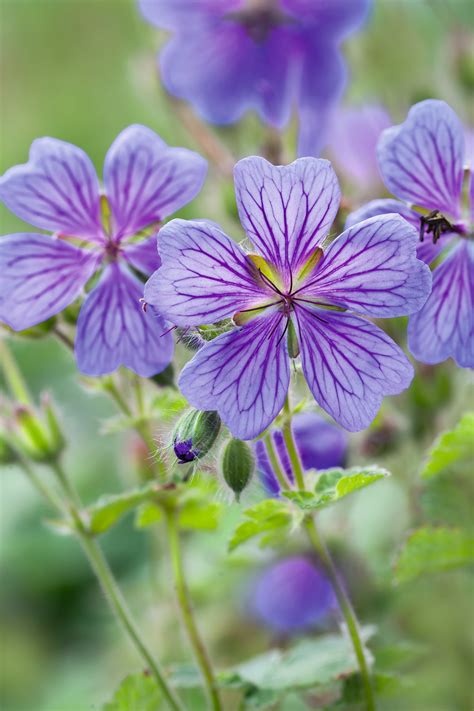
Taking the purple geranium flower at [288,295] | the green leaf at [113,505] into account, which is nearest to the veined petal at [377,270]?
the purple geranium flower at [288,295]

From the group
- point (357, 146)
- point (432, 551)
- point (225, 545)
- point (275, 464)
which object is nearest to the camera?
point (275, 464)

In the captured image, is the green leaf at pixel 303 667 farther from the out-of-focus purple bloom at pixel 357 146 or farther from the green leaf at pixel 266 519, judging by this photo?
the out-of-focus purple bloom at pixel 357 146

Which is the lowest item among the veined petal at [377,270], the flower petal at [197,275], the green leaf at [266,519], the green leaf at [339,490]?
the green leaf at [266,519]

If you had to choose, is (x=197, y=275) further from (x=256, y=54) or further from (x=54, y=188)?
(x=256, y=54)

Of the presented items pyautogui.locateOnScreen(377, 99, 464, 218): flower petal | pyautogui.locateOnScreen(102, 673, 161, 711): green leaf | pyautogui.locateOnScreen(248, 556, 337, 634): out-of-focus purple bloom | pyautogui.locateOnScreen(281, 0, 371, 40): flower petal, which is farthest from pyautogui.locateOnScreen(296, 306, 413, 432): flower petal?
pyautogui.locateOnScreen(281, 0, 371, 40): flower petal

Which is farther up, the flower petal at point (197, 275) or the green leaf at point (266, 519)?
the flower petal at point (197, 275)

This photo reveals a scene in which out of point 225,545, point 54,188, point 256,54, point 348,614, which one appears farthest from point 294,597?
point 256,54

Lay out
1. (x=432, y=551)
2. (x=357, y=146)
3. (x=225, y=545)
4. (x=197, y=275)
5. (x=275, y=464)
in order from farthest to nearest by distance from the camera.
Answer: (x=357, y=146)
(x=225, y=545)
(x=432, y=551)
(x=275, y=464)
(x=197, y=275)
